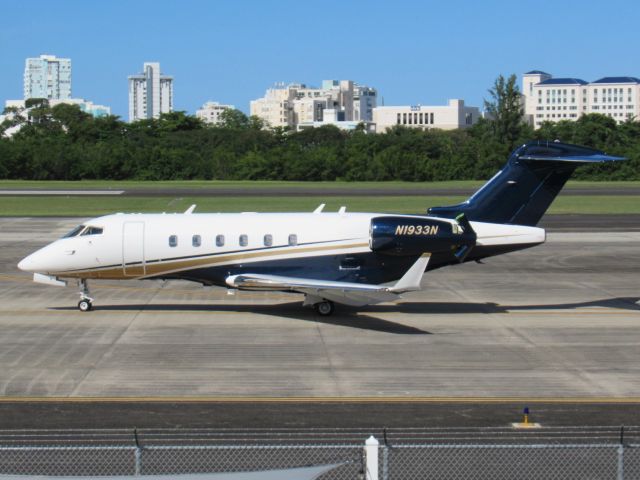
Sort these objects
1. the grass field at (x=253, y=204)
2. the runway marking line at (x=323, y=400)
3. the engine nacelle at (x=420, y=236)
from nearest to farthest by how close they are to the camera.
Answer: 1. the runway marking line at (x=323, y=400)
2. the engine nacelle at (x=420, y=236)
3. the grass field at (x=253, y=204)

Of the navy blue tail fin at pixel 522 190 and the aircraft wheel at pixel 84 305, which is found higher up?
the navy blue tail fin at pixel 522 190

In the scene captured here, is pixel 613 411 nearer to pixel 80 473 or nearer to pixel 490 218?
pixel 80 473

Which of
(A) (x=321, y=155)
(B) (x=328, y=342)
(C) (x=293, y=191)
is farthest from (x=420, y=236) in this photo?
(A) (x=321, y=155)

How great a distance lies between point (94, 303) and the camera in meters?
28.4

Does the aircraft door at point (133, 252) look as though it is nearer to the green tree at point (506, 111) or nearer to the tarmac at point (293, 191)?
the tarmac at point (293, 191)

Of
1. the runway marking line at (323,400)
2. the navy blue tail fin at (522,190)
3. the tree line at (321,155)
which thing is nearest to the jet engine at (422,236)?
the navy blue tail fin at (522,190)

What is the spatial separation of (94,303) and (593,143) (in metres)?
98.5

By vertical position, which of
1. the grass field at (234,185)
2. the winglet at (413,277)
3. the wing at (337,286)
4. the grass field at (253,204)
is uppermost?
the grass field at (234,185)

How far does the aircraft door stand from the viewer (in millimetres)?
25891

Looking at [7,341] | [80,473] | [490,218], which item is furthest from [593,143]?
[80,473]

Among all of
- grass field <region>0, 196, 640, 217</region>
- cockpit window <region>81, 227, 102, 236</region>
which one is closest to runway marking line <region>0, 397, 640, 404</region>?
cockpit window <region>81, 227, 102, 236</region>

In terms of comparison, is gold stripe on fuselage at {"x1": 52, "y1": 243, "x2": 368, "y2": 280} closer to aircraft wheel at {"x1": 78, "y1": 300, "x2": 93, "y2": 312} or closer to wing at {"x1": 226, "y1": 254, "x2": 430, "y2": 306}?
wing at {"x1": 226, "y1": 254, "x2": 430, "y2": 306}

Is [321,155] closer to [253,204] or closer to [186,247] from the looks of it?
[253,204]

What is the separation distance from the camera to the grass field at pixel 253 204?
63.9 m
